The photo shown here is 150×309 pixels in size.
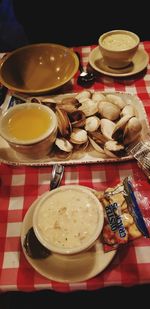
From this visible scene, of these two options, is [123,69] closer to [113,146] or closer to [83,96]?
[83,96]

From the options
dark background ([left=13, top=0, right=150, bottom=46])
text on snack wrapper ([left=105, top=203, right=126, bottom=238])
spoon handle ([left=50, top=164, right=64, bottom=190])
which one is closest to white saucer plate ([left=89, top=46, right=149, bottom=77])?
spoon handle ([left=50, top=164, right=64, bottom=190])

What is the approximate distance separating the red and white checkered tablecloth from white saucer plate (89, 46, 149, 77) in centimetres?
20

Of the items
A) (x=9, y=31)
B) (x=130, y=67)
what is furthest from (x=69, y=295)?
(x=9, y=31)

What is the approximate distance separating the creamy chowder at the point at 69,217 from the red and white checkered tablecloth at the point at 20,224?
10cm

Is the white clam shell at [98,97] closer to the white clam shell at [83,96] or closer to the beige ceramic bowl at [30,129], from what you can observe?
the white clam shell at [83,96]

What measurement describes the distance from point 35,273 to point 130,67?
94 centimetres

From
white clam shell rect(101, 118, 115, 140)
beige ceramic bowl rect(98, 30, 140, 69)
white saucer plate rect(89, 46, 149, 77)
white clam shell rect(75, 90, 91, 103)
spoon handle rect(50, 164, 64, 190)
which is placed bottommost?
spoon handle rect(50, 164, 64, 190)

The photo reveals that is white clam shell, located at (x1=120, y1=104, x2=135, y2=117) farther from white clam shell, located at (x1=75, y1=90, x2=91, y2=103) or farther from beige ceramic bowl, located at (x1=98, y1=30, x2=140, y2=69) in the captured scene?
beige ceramic bowl, located at (x1=98, y1=30, x2=140, y2=69)

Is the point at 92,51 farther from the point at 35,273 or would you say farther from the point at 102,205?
the point at 35,273

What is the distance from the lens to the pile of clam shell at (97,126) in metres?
0.96

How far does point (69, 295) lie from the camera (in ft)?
4.30

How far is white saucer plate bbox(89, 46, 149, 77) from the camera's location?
1329 mm

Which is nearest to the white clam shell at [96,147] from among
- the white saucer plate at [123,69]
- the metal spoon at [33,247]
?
the metal spoon at [33,247]

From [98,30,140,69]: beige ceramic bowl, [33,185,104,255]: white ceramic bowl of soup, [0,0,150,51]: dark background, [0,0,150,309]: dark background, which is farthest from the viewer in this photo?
[0,0,150,51]: dark background
